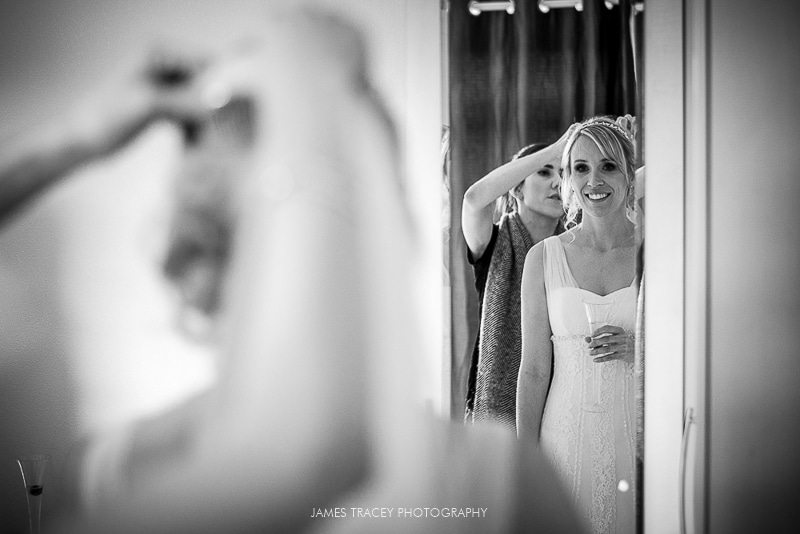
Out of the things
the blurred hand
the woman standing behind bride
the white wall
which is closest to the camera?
the white wall

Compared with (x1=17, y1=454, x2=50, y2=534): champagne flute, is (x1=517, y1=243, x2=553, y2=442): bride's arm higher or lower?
higher

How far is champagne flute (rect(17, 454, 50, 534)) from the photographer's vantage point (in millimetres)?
2109

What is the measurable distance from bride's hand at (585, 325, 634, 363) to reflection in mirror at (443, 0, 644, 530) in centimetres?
1

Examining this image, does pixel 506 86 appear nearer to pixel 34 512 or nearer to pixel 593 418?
pixel 593 418

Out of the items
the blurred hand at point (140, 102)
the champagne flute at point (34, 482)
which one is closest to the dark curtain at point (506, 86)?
the blurred hand at point (140, 102)

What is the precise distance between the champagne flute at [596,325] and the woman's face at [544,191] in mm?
294

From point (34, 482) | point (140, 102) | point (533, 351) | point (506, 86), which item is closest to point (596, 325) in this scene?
point (533, 351)

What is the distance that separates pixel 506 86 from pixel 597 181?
0.39m

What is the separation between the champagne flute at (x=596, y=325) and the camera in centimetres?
219

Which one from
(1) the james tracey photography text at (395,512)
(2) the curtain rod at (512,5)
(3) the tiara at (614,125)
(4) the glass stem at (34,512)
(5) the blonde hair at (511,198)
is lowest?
(1) the james tracey photography text at (395,512)

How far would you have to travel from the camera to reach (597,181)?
2201mm

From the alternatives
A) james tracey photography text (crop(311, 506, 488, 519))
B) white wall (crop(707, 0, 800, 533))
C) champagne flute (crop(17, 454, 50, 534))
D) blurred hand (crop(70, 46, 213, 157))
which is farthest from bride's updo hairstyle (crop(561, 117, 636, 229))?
champagne flute (crop(17, 454, 50, 534))

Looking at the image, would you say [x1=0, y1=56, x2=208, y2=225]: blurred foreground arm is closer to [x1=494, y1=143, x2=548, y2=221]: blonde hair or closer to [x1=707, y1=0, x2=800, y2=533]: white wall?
[x1=494, y1=143, x2=548, y2=221]: blonde hair

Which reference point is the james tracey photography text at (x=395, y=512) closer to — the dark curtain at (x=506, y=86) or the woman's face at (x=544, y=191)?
the dark curtain at (x=506, y=86)
